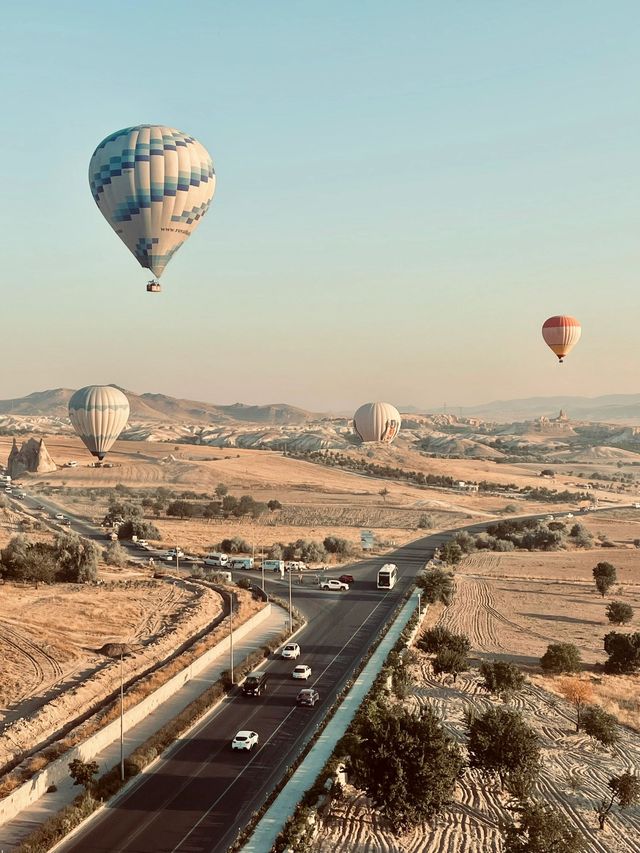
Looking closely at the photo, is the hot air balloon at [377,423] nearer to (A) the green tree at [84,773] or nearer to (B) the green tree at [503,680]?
(B) the green tree at [503,680]

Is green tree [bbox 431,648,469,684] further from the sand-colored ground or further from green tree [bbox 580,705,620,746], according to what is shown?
the sand-colored ground

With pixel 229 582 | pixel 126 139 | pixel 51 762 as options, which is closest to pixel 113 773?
pixel 51 762

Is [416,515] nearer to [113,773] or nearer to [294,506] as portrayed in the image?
[294,506]

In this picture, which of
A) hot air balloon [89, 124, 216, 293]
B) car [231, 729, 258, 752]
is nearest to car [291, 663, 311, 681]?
car [231, 729, 258, 752]

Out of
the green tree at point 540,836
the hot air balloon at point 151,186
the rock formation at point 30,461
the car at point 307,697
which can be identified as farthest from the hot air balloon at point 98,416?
the green tree at point 540,836

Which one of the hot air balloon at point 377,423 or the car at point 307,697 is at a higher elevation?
the hot air balloon at point 377,423

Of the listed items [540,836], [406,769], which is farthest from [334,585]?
[540,836]
